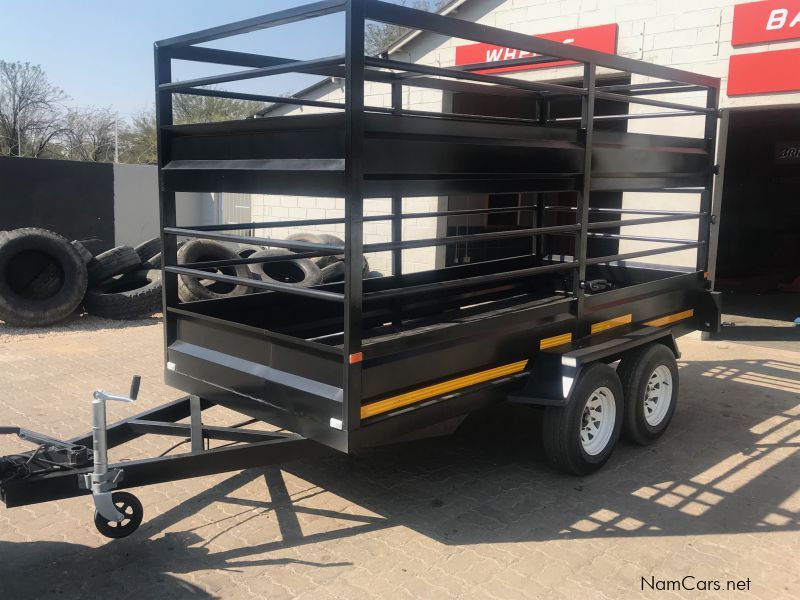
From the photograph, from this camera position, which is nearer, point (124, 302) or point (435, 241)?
point (435, 241)

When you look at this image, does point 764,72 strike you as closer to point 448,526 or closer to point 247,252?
point 448,526

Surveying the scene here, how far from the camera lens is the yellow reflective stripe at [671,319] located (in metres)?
5.61

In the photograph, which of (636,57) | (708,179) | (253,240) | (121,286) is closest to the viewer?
(253,240)

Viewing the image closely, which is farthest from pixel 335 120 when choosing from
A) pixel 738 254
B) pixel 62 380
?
pixel 738 254

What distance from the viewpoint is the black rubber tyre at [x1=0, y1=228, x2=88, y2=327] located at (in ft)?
28.6

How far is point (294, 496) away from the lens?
434 centimetres

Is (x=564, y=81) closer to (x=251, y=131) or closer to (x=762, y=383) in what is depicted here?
(x=762, y=383)

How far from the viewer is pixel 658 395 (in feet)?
17.7

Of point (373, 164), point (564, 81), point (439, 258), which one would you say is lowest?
point (439, 258)

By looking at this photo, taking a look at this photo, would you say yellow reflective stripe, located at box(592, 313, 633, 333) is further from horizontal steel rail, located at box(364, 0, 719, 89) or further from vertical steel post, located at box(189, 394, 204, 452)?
vertical steel post, located at box(189, 394, 204, 452)

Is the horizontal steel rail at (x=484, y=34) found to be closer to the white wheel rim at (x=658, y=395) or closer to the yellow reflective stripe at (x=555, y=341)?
the yellow reflective stripe at (x=555, y=341)

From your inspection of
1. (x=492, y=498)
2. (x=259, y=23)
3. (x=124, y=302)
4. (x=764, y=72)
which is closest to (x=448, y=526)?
(x=492, y=498)

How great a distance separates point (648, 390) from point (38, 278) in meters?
7.33

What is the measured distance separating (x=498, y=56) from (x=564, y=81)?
1044mm
